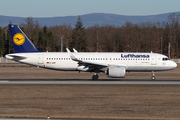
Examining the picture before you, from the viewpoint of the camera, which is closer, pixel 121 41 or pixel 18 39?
pixel 18 39

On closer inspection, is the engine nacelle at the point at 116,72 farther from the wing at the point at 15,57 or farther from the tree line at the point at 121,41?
the tree line at the point at 121,41

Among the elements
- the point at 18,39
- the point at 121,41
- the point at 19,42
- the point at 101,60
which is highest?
the point at 121,41

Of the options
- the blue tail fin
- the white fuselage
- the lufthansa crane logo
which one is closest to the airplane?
the white fuselage

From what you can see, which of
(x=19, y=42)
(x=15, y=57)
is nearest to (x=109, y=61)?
(x=15, y=57)

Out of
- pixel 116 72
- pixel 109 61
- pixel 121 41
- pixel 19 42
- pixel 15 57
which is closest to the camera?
pixel 116 72

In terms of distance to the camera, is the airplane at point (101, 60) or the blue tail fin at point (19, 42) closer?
the airplane at point (101, 60)

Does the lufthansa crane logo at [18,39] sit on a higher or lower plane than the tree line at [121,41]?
lower

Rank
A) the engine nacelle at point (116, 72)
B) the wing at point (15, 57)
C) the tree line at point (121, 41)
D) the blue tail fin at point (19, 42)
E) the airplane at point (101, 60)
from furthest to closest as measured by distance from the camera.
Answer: the tree line at point (121, 41)
the blue tail fin at point (19, 42)
the wing at point (15, 57)
the airplane at point (101, 60)
the engine nacelle at point (116, 72)

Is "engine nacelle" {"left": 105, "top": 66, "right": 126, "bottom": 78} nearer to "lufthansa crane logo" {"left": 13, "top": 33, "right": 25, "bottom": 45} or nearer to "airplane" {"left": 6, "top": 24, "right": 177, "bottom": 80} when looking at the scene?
"airplane" {"left": 6, "top": 24, "right": 177, "bottom": 80}

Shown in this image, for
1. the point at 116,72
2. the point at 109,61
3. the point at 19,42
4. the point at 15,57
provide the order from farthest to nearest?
the point at 19,42, the point at 15,57, the point at 109,61, the point at 116,72

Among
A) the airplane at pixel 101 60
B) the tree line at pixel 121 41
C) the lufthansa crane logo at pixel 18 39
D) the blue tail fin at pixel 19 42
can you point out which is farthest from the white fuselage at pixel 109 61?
the tree line at pixel 121 41

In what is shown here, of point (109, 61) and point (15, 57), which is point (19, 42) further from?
point (109, 61)

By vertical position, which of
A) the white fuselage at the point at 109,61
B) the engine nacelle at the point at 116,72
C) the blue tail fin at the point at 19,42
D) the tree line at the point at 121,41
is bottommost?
the engine nacelle at the point at 116,72

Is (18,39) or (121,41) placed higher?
(121,41)
